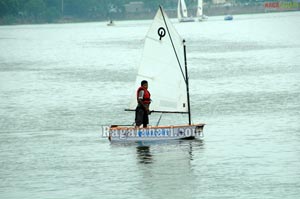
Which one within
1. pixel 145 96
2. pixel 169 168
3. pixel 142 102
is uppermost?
pixel 145 96

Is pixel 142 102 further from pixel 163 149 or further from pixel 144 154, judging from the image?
pixel 144 154

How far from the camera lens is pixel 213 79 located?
79.6 m

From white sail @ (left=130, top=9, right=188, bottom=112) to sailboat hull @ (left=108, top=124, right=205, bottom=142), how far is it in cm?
193

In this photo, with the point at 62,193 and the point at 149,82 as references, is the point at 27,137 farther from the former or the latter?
the point at 62,193

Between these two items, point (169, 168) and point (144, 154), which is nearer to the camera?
point (169, 168)

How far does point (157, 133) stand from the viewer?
42.2 meters

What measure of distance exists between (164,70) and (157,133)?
343 centimetres

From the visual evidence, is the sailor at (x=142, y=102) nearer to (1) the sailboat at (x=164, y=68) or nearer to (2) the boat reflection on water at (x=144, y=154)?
(2) the boat reflection on water at (x=144, y=154)

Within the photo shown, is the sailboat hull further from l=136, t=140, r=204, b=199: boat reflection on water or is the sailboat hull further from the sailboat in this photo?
the sailboat

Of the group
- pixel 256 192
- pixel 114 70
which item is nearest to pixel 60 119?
pixel 256 192

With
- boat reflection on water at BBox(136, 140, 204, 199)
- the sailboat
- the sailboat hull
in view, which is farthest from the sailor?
the sailboat

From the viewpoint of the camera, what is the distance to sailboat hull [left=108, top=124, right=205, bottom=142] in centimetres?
4212

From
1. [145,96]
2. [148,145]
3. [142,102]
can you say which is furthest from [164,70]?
[148,145]

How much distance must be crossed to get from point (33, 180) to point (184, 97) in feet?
31.8
